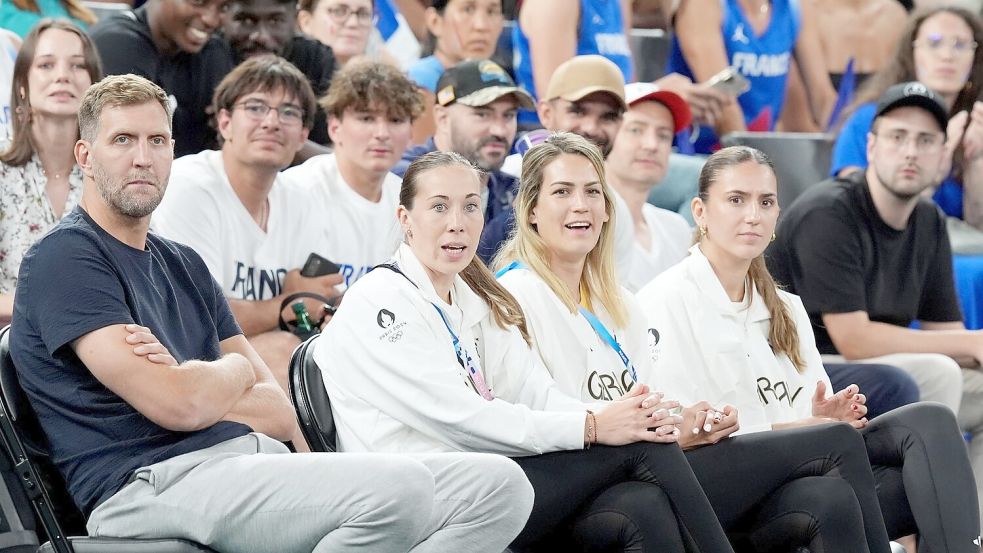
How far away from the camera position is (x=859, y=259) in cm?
482

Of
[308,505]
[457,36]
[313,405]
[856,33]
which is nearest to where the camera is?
[308,505]

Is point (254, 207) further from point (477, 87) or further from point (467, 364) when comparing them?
point (467, 364)

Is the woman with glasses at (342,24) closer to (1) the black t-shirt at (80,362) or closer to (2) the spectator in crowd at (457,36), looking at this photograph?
(2) the spectator in crowd at (457,36)

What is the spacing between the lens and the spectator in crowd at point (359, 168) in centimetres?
461

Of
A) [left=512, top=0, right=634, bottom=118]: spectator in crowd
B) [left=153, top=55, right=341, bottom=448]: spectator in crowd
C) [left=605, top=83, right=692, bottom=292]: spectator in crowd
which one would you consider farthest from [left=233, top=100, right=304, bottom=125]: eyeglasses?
[left=512, top=0, right=634, bottom=118]: spectator in crowd

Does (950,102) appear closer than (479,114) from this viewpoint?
No

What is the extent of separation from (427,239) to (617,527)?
2.57ft

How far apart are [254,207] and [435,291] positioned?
130 cm

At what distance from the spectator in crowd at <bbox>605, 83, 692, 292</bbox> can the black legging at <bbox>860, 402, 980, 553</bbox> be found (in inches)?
53.5

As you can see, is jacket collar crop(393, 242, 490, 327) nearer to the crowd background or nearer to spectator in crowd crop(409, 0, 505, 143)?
the crowd background

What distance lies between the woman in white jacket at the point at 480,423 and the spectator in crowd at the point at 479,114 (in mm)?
1578

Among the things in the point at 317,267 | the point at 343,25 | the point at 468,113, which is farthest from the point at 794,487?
the point at 343,25

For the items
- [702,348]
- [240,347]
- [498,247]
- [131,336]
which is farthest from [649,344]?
[131,336]

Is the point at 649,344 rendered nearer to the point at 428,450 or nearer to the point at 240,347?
the point at 428,450
